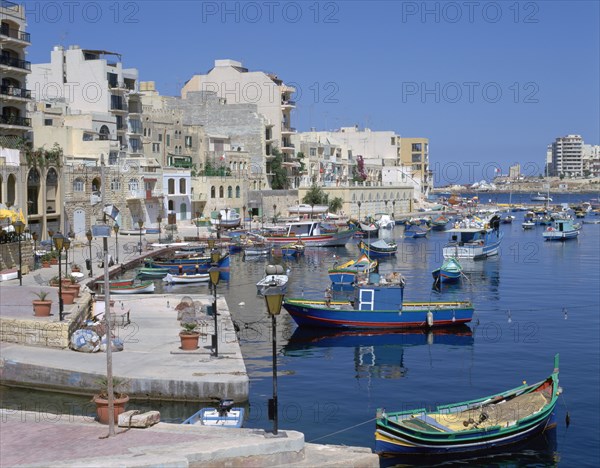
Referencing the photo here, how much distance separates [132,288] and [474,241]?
36.0 metres

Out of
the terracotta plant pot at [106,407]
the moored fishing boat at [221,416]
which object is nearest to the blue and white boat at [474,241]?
the moored fishing boat at [221,416]

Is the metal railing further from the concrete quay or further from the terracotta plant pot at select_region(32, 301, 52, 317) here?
the concrete quay

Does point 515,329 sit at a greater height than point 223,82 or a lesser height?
lesser

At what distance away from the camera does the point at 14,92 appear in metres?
54.1

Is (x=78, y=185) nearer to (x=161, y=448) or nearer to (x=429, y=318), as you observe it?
(x=429, y=318)

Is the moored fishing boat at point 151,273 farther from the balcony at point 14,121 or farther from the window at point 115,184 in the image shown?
the window at point 115,184

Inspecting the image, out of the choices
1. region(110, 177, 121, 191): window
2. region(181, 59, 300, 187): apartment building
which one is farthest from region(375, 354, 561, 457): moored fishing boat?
region(181, 59, 300, 187): apartment building

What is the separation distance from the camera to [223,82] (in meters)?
103

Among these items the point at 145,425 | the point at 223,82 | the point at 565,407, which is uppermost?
the point at 223,82

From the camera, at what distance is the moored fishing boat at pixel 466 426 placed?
18.5 meters

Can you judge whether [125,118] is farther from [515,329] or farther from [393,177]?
[393,177]

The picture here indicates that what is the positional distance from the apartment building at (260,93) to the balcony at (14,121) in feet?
143

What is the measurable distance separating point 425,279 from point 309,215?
1540 inches

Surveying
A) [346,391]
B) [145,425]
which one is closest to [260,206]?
[346,391]
